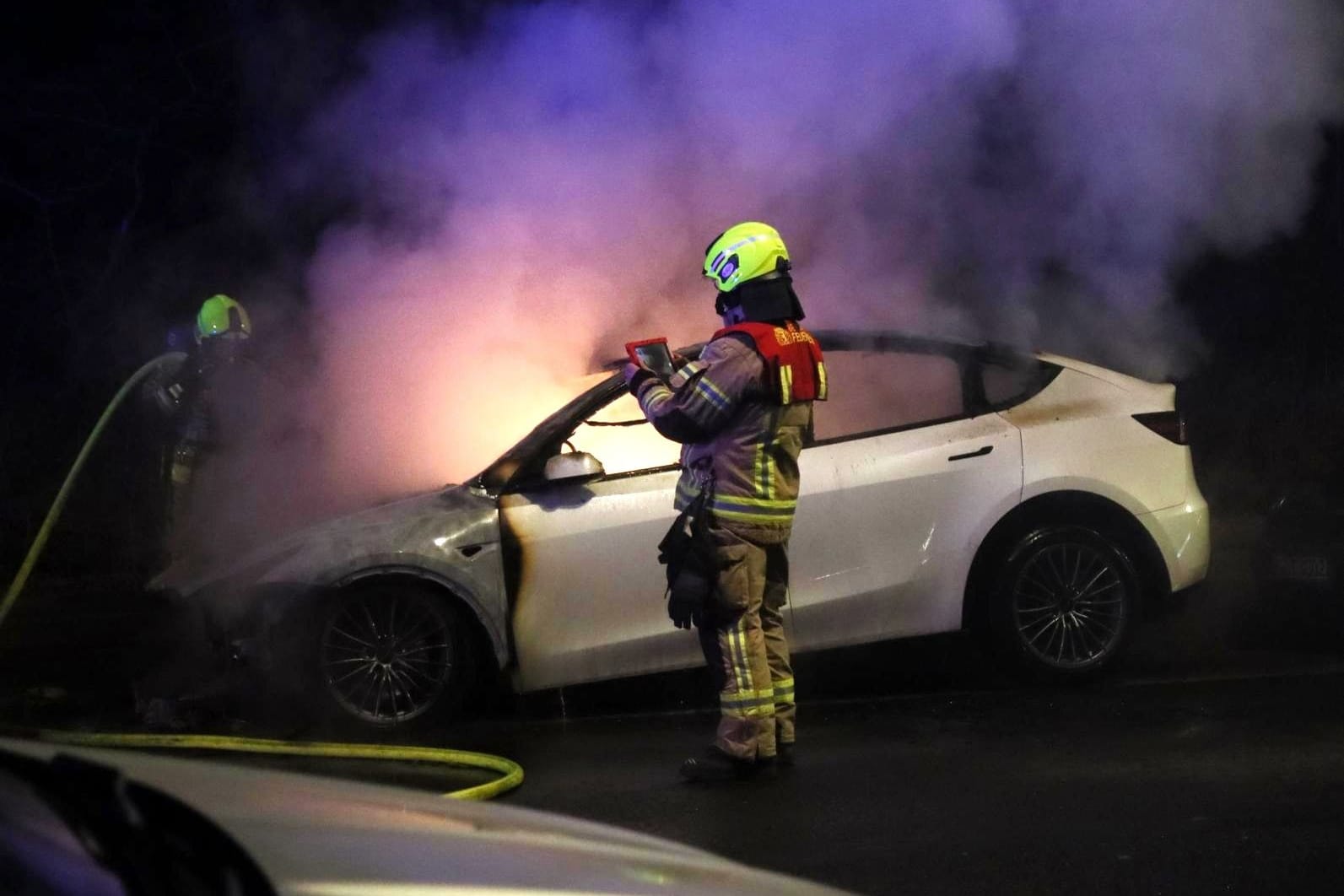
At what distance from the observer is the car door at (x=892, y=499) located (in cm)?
675

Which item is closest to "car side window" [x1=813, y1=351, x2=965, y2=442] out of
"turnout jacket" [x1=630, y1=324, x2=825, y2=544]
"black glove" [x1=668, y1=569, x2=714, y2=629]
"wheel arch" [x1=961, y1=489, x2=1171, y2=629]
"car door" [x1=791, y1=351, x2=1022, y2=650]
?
"car door" [x1=791, y1=351, x2=1022, y2=650]

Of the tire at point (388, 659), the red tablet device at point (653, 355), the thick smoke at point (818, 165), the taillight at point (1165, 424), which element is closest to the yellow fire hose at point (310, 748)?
the tire at point (388, 659)

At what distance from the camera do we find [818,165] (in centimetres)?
859

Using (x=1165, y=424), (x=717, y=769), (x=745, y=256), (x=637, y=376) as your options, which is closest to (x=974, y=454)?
(x=1165, y=424)

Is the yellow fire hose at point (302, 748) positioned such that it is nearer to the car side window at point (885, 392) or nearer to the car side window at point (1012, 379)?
the car side window at point (885, 392)

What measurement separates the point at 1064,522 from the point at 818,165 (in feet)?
8.49

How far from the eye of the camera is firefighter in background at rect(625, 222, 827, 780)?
5.57 m

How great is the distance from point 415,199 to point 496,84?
2.50 feet

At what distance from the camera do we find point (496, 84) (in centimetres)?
854

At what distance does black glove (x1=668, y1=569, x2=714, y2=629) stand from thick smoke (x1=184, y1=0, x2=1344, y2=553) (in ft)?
8.41

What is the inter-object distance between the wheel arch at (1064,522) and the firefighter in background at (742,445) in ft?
5.03

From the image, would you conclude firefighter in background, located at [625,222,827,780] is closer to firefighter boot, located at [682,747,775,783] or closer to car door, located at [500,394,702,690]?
firefighter boot, located at [682,747,775,783]

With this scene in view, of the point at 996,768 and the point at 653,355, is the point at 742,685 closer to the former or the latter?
the point at 996,768

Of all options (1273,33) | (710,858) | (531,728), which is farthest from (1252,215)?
(710,858)
